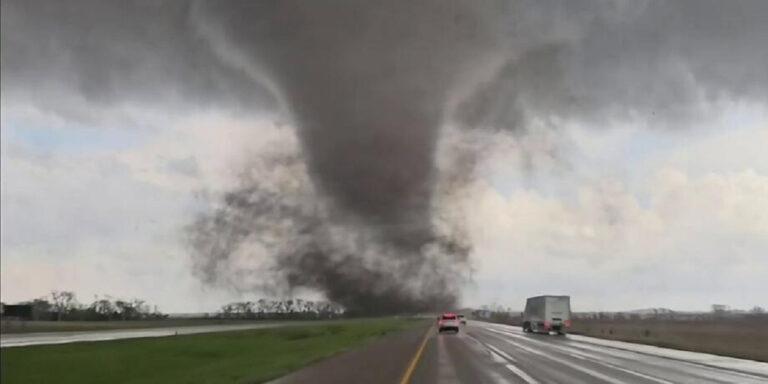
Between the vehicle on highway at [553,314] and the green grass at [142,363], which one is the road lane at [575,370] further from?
the vehicle on highway at [553,314]

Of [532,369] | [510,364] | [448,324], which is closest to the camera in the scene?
[532,369]

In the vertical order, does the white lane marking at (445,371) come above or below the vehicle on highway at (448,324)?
above

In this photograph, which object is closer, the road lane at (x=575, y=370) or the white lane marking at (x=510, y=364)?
the road lane at (x=575, y=370)

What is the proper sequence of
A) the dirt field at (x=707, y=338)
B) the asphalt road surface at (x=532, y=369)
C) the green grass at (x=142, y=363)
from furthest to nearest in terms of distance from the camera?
the dirt field at (x=707, y=338), the green grass at (x=142, y=363), the asphalt road surface at (x=532, y=369)

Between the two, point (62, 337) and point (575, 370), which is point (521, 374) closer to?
point (575, 370)

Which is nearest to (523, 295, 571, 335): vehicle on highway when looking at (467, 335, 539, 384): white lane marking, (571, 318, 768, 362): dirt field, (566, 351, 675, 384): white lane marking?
(571, 318, 768, 362): dirt field

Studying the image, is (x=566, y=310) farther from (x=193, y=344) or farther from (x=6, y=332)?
(x=6, y=332)

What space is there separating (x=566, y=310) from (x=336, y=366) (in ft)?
158

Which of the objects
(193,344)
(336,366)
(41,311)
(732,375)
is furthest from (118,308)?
(732,375)

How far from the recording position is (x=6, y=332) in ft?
226


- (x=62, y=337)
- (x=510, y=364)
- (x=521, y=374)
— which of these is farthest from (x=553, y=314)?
(x=521, y=374)

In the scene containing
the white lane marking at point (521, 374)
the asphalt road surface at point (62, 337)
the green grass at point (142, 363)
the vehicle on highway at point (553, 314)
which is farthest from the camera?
the vehicle on highway at point (553, 314)

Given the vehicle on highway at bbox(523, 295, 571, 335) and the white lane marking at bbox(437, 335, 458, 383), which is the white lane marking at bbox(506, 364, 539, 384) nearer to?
the white lane marking at bbox(437, 335, 458, 383)

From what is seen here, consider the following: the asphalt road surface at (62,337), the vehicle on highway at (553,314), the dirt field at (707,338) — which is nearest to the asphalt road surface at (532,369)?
the dirt field at (707,338)
